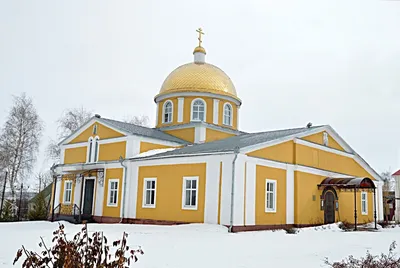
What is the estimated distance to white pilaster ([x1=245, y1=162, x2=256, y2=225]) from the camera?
51.9 feet

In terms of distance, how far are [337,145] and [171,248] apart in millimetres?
13747

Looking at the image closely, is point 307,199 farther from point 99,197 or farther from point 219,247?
point 99,197

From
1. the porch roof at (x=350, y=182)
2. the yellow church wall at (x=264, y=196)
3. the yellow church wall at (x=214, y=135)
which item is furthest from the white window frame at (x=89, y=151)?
the porch roof at (x=350, y=182)

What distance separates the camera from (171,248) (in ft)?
32.9

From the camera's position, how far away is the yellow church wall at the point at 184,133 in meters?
22.7

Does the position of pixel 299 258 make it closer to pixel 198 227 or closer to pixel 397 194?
pixel 198 227

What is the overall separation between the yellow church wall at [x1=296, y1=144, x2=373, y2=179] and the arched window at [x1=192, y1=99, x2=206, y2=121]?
6.40 meters

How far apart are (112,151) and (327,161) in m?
10.2

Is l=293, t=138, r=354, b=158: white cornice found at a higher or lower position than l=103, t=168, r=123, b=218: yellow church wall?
higher

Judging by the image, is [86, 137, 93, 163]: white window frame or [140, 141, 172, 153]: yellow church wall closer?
[140, 141, 172, 153]: yellow church wall

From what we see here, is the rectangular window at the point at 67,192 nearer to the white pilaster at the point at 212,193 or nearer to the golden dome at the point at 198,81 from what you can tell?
the golden dome at the point at 198,81

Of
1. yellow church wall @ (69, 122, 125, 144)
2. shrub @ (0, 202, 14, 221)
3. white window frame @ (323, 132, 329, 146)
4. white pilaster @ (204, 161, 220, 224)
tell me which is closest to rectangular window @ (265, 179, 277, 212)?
white pilaster @ (204, 161, 220, 224)

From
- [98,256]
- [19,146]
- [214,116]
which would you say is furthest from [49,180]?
[98,256]

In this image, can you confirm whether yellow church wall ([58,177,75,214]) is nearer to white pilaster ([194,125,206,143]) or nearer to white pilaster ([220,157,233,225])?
white pilaster ([194,125,206,143])
